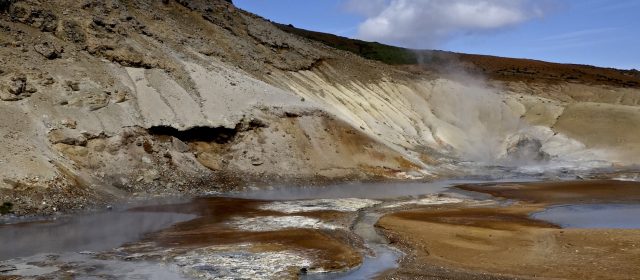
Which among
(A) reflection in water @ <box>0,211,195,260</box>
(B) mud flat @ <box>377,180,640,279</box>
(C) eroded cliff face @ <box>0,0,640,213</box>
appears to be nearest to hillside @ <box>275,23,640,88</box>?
(C) eroded cliff face @ <box>0,0,640,213</box>

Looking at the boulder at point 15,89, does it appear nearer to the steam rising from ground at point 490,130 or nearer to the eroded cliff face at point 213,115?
the eroded cliff face at point 213,115

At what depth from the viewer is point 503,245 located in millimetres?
16266

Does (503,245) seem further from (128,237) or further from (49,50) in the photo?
(49,50)

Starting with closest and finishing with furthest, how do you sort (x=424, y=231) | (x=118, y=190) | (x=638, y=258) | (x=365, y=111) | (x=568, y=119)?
(x=638, y=258), (x=424, y=231), (x=118, y=190), (x=365, y=111), (x=568, y=119)

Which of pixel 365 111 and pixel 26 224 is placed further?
pixel 365 111

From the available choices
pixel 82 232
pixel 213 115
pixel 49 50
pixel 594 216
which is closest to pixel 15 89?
pixel 49 50

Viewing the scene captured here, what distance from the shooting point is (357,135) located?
3694cm

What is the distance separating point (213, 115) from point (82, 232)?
49.8 ft

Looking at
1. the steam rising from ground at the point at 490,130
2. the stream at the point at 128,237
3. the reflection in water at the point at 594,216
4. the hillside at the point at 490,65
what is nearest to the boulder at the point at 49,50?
the stream at the point at 128,237

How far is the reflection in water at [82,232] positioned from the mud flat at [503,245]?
7.50 metres

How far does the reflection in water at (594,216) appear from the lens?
19625 millimetres

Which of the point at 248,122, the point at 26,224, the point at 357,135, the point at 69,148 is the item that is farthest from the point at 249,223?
the point at 357,135

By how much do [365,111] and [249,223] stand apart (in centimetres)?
2644

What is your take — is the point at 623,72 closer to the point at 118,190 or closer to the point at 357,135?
the point at 357,135
